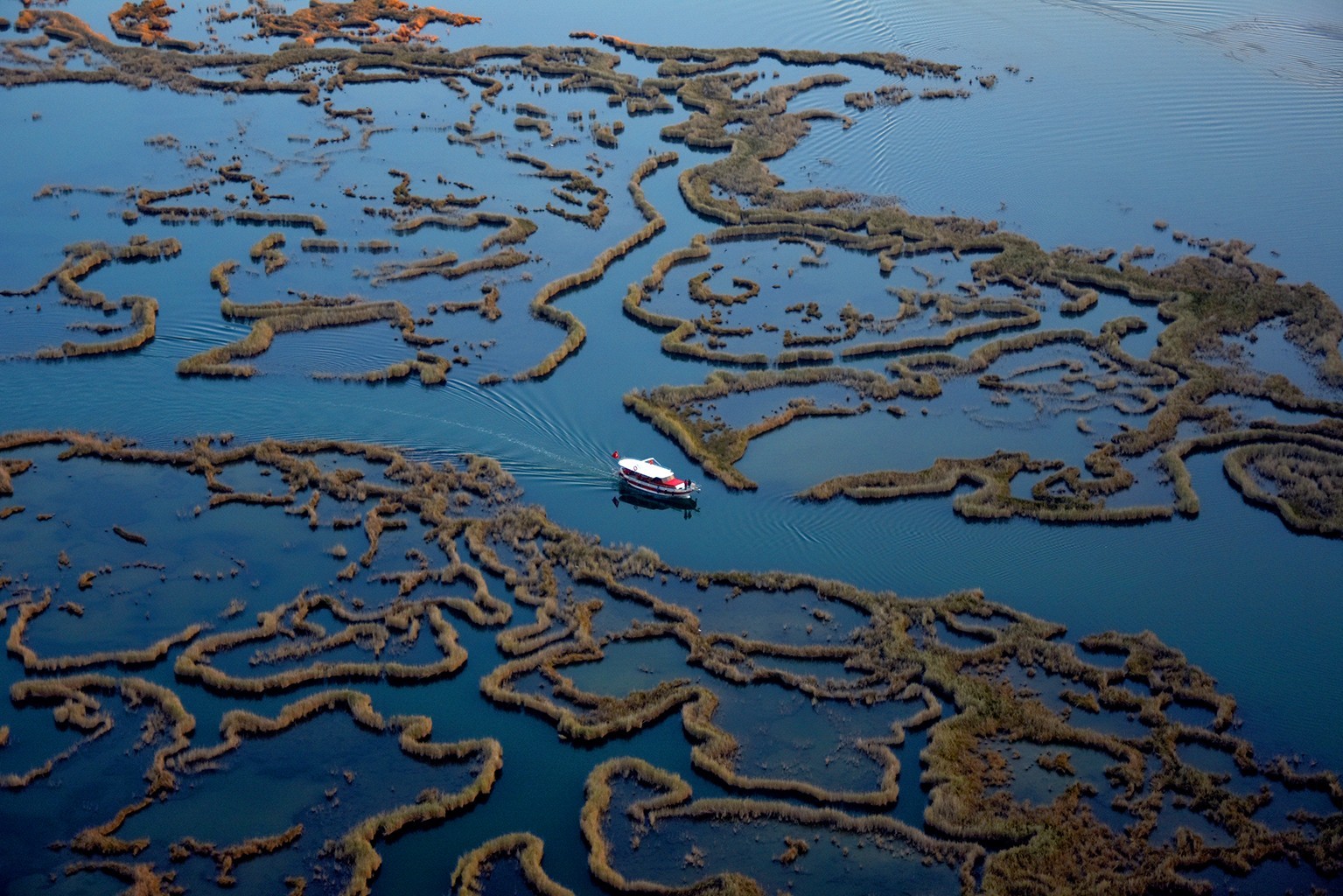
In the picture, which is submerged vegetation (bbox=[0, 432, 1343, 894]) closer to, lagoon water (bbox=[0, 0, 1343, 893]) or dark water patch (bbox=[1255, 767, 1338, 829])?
dark water patch (bbox=[1255, 767, 1338, 829])

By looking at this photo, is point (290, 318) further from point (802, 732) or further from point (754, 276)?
point (802, 732)

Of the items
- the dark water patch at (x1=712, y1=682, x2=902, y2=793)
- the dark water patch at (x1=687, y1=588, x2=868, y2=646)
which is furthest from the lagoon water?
the dark water patch at (x1=712, y1=682, x2=902, y2=793)

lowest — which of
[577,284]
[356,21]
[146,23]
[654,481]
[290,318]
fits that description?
[290,318]

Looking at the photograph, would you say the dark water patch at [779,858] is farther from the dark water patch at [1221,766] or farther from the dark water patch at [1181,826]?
the dark water patch at [1221,766]

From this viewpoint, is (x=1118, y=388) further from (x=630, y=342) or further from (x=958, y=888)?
(x=958, y=888)

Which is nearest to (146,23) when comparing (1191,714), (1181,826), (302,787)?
(302,787)

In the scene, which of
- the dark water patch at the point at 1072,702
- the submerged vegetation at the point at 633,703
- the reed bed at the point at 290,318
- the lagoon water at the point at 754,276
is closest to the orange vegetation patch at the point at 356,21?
the lagoon water at the point at 754,276

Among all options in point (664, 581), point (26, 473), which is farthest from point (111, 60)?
point (664, 581)
